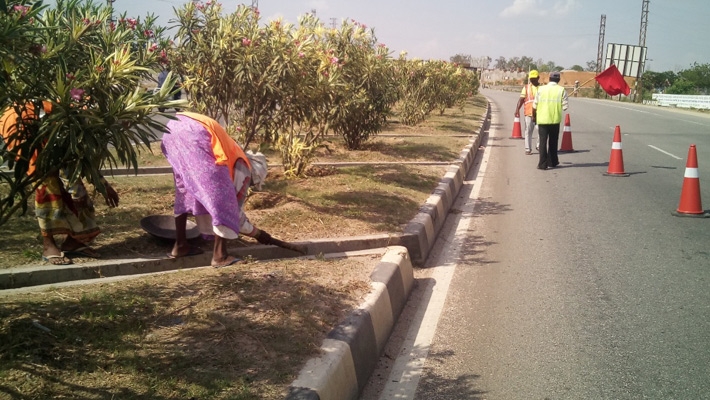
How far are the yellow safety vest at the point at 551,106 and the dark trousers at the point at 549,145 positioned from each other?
12cm

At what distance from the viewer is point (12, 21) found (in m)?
2.90

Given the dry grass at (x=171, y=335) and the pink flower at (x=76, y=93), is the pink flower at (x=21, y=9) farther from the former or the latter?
the dry grass at (x=171, y=335)

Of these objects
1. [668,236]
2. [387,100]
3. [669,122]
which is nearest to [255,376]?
[668,236]

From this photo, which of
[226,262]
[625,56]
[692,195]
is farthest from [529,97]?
[625,56]

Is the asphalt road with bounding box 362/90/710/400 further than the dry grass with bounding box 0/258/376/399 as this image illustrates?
Yes

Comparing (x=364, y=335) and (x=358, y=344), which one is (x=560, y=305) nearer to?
(x=364, y=335)

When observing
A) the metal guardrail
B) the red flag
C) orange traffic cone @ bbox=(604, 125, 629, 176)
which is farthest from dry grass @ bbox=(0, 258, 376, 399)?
the metal guardrail

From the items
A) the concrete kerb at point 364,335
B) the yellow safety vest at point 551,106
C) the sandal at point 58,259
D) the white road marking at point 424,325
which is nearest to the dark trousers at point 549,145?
the yellow safety vest at point 551,106

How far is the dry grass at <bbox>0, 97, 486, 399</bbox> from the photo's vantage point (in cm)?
309

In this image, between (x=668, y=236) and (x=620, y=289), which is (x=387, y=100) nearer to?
(x=668, y=236)

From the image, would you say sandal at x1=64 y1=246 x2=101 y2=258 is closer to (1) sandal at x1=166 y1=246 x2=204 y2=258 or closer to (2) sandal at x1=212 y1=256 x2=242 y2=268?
(1) sandal at x1=166 y1=246 x2=204 y2=258

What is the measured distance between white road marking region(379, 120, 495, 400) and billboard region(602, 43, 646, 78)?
39.2 meters

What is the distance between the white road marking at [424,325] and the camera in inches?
151

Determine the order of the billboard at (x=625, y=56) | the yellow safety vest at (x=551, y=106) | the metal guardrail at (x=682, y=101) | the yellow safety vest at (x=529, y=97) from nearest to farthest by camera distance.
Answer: the yellow safety vest at (x=551, y=106), the yellow safety vest at (x=529, y=97), the metal guardrail at (x=682, y=101), the billboard at (x=625, y=56)
